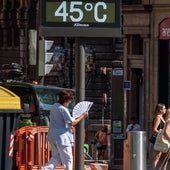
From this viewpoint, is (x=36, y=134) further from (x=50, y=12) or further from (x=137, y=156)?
(x=50, y=12)

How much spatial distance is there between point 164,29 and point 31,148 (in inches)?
594

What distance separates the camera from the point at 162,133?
17250 millimetres

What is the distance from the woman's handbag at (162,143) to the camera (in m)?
17.3

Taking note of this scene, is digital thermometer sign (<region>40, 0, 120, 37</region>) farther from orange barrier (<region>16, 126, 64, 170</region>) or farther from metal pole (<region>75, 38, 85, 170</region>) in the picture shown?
orange barrier (<region>16, 126, 64, 170</region>)

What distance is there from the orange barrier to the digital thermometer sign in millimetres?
3604

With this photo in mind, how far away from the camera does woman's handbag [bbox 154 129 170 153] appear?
56.9 ft

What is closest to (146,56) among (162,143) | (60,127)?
(162,143)

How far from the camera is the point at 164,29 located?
31078 millimetres

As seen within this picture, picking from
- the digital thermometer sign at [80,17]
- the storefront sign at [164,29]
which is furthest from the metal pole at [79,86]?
the storefront sign at [164,29]

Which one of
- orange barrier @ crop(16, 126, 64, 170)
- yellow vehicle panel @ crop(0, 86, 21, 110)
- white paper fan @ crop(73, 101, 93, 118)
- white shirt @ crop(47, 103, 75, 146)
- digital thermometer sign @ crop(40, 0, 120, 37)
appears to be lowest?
orange barrier @ crop(16, 126, 64, 170)

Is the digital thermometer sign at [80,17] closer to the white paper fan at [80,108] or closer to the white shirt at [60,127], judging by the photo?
the white paper fan at [80,108]

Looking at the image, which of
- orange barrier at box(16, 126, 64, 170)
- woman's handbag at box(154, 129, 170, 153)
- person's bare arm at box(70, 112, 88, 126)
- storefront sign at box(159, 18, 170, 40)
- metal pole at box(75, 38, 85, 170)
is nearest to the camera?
metal pole at box(75, 38, 85, 170)

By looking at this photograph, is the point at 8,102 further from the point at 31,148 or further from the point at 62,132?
the point at 31,148

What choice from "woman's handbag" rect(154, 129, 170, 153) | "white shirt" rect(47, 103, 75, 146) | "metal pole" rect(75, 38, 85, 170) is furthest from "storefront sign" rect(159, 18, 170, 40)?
"metal pole" rect(75, 38, 85, 170)
